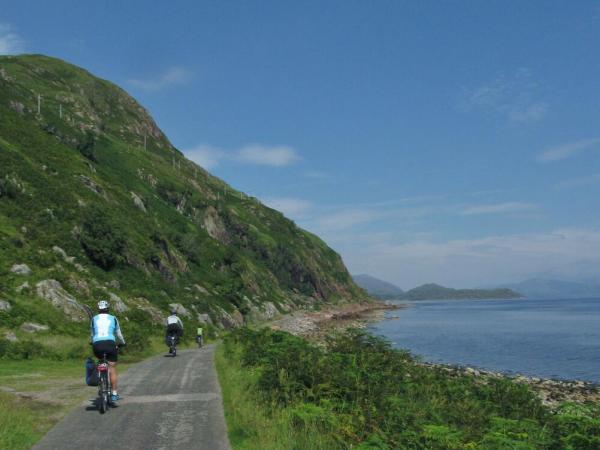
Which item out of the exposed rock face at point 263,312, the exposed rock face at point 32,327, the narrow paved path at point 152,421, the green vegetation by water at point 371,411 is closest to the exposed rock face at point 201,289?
the exposed rock face at point 263,312

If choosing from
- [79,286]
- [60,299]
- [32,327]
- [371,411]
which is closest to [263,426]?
[371,411]

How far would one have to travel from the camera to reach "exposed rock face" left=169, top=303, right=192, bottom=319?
154 ft

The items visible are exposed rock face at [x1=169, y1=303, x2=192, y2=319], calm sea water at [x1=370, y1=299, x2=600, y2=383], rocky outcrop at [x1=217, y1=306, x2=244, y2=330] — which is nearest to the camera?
exposed rock face at [x1=169, y1=303, x2=192, y2=319]

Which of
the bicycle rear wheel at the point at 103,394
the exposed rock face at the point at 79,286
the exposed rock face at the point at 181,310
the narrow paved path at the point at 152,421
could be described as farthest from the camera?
the exposed rock face at the point at 181,310

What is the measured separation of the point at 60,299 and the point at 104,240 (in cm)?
1578

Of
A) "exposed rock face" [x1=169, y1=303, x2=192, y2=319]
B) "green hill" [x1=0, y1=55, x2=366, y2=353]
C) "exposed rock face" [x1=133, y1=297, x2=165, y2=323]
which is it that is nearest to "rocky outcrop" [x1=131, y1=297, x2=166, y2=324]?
"exposed rock face" [x1=133, y1=297, x2=165, y2=323]

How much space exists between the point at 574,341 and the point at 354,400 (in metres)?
70.1

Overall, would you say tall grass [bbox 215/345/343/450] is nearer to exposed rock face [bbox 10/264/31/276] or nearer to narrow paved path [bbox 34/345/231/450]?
narrow paved path [bbox 34/345/231/450]

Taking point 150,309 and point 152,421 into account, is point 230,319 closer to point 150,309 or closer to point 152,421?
point 150,309

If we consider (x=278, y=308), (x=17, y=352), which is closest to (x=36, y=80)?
(x=278, y=308)

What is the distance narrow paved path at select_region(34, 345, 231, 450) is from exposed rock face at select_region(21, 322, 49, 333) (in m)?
12.0

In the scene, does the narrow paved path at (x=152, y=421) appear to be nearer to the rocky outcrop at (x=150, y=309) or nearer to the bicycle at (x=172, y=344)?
the bicycle at (x=172, y=344)

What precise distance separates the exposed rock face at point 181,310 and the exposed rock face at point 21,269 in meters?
15.5

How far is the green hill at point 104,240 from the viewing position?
108 feet
